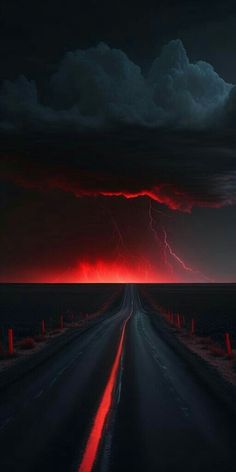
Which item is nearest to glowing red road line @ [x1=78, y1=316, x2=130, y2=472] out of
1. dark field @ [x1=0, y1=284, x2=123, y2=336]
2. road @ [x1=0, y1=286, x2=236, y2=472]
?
road @ [x1=0, y1=286, x2=236, y2=472]

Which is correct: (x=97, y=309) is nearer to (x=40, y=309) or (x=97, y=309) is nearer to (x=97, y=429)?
(x=40, y=309)

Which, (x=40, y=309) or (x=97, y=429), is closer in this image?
(x=97, y=429)

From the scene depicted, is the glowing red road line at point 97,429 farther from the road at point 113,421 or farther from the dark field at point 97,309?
the dark field at point 97,309

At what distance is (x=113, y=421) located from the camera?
1047 cm

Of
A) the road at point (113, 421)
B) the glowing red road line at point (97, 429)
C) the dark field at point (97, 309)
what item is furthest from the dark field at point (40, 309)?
the glowing red road line at point (97, 429)

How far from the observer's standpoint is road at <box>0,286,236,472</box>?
315 inches

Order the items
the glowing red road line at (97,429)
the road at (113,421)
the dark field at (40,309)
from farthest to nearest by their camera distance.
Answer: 1. the dark field at (40,309)
2. the road at (113,421)
3. the glowing red road line at (97,429)

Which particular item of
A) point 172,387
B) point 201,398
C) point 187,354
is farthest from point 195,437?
point 187,354

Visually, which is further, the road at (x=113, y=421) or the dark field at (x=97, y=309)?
the dark field at (x=97, y=309)

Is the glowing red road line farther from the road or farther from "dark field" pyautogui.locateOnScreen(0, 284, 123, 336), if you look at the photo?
"dark field" pyautogui.locateOnScreen(0, 284, 123, 336)

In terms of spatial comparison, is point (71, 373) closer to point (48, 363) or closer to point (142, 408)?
point (48, 363)

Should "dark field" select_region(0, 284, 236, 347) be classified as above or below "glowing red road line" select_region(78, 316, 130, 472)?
above

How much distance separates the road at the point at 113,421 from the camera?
26.2 ft

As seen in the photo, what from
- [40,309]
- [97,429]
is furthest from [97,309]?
[97,429]
